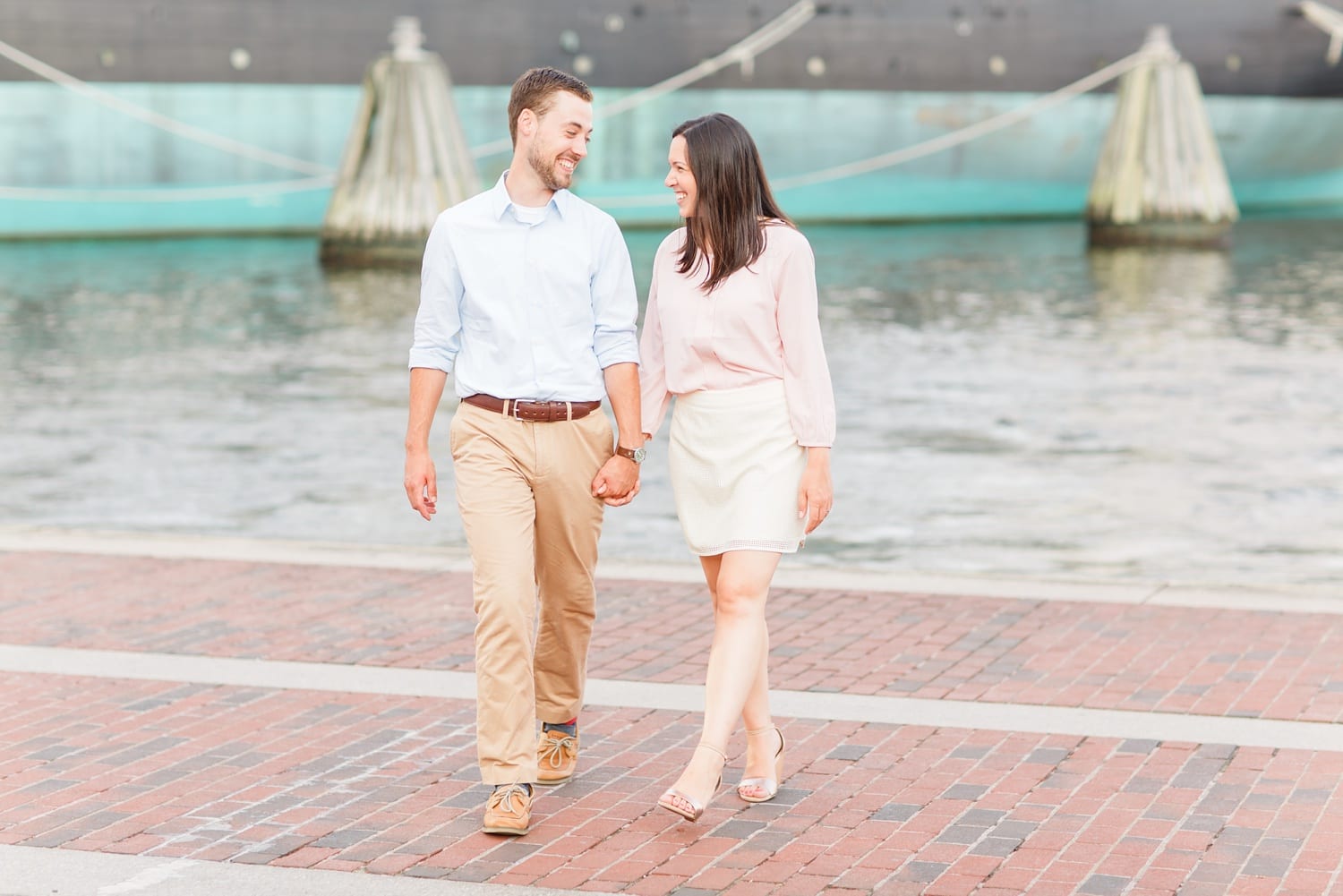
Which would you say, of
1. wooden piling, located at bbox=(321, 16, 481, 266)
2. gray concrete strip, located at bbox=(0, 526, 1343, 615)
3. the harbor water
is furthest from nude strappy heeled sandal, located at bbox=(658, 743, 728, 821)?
wooden piling, located at bbox=(321, 16, 481, 266)

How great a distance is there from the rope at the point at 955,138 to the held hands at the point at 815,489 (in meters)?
32.2

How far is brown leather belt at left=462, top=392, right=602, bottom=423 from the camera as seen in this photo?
433cm

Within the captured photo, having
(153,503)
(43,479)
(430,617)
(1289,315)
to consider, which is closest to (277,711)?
(430,617)

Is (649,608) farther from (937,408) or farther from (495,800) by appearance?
(937,408)

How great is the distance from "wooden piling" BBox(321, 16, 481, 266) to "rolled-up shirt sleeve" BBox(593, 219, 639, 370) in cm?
2463

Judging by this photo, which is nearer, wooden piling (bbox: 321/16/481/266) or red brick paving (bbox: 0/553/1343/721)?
red brick paving (bbox: 0/553/1343/721)

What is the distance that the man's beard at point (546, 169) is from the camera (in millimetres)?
4246

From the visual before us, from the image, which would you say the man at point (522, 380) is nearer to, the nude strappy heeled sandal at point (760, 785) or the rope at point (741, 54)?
the nude strappy heeled sandal at point (760, 785)

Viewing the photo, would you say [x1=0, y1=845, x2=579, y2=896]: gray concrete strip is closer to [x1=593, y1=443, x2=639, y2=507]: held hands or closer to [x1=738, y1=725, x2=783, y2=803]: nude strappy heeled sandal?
[x1=738, y1=725, x2=783, y2=803]: nude strappy heeled sandal

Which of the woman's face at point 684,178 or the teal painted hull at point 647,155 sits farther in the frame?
the teal painted hull at point 647,155

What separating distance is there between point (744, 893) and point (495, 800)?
681 mm

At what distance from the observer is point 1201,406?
13.8 meters

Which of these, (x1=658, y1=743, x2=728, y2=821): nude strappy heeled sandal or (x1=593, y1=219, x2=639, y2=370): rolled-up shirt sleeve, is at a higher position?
(x1=593, y1=219, x2=639, y2=370): rolled-up shirt sleeve

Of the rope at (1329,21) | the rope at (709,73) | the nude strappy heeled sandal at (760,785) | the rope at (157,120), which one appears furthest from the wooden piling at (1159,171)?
the nude strappy heeled sandal at (760,785)
